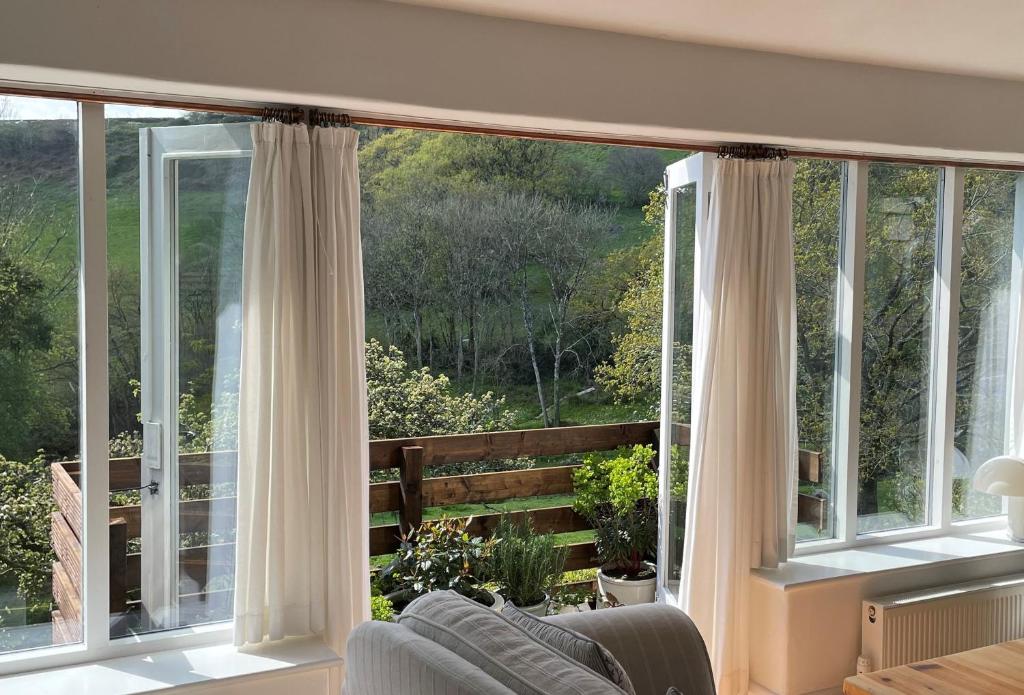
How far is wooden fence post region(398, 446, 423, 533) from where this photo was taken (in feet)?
16.2

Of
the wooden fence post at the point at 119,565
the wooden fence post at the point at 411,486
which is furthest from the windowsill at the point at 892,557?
the wooden fence post at the point at 119,565

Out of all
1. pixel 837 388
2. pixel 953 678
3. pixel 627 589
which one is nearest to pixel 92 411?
pixel 953 678

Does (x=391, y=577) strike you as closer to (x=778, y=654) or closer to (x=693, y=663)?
(x=778, y=654)

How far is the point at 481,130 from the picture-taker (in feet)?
10.9

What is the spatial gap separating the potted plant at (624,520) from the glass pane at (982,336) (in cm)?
160

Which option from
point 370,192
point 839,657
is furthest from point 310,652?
point 370,192

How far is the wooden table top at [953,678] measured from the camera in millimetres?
2535

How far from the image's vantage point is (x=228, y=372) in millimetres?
3018

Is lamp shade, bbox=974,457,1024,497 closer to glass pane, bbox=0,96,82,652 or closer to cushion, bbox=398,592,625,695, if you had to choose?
cushion, bbox=398,592,625,695

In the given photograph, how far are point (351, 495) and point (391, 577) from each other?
1219 mm

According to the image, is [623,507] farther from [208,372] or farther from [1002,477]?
[208,372]

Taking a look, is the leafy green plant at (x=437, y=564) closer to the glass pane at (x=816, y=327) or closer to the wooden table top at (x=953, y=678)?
the glass pane at (x=816, y=327)

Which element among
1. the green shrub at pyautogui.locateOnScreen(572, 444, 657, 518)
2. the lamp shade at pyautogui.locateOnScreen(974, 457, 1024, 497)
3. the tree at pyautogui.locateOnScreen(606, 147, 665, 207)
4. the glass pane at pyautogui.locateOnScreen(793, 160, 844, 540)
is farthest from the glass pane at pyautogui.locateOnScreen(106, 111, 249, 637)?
the tree at pyautogui.locateOnScreen(606, 147, 665, 207)

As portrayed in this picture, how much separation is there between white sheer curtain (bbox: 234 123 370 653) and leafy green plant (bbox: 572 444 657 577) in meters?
2.33
